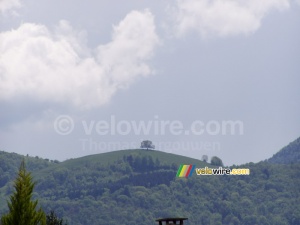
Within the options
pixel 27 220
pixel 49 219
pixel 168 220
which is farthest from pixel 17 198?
pixel 49 219

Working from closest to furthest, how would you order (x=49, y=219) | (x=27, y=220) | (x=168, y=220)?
1. (x=27, y=220)
2. (x=168, y=220)
3. (x=49, y=219)

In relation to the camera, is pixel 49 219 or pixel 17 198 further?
pixel 49 219

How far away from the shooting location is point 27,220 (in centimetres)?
4166

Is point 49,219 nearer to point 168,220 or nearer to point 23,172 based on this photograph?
point 168,220

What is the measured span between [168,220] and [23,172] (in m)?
12.0

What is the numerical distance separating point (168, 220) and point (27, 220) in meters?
12.1

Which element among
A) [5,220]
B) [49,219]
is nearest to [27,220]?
[5,220]

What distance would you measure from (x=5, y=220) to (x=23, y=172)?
119 inches

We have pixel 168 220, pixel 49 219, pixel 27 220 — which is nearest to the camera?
pixel 27 220

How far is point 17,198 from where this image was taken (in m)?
41.9

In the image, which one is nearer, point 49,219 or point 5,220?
point 5,220

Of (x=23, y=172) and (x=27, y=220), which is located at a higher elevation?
(x=23, y=172)

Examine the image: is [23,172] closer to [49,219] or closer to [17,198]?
[17,198]

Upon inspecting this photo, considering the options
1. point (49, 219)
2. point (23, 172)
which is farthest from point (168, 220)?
point (49, 219)
